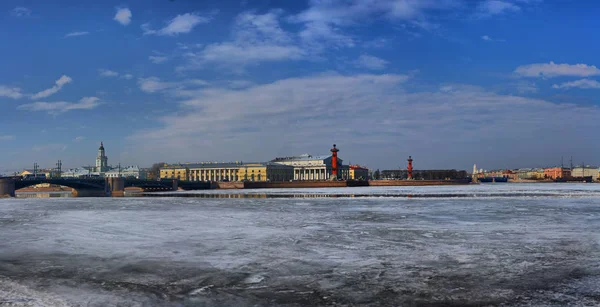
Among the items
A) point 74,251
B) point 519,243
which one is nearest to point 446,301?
point 519,243

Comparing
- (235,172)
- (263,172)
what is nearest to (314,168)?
(263,172)

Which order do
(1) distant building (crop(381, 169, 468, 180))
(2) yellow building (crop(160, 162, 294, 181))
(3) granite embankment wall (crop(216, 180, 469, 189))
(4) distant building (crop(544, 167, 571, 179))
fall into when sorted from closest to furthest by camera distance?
(3) granite embankment wall (crop(216, 180, 469, 189)), (2) yellow building (crop(160, 162, 294, 181)), (1) distant building (crop(381, 169, 468, 180)), (4) distant building (crop(544, 167, 571, 179))

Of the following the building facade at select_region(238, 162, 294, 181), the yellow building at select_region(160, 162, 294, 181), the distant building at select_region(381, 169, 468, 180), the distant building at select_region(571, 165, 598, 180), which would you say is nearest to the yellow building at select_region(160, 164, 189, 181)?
the yellow building at select_region(160, 162, 294, 181)

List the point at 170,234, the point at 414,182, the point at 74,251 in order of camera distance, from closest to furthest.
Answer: the point at 74,251 < the point at 170,234 < the point at 414,182

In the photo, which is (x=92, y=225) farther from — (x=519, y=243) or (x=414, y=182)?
(x=414, y=182)

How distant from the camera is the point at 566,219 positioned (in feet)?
48.1

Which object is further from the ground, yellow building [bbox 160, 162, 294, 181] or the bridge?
yellow building [bbox 160, 162, 294, 181]

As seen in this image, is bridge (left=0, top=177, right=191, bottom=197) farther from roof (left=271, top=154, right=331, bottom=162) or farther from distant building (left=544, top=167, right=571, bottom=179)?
distant building (left=544, top=167, right=571, bottom=179)

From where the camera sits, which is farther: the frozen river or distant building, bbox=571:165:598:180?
distant building, bbox=571:165:598:180

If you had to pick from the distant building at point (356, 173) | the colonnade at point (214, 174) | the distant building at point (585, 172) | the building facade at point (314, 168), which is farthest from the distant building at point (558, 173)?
the colonnade at point (214, 174)

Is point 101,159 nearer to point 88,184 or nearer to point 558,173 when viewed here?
point 88,184

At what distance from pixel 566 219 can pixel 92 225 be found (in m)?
13.2

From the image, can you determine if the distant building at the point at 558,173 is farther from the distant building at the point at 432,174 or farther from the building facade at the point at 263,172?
the building facade at the point at 263,172

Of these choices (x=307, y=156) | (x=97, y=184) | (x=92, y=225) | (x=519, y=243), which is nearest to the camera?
(x=519, y=243)
